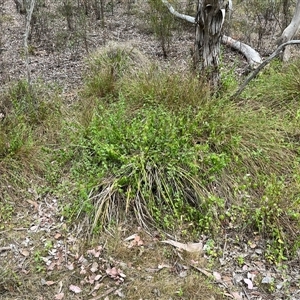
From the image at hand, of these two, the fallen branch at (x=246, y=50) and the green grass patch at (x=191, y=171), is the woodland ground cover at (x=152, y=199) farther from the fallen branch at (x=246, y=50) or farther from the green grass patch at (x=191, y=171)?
the fallen branch at (x=246, y=50)

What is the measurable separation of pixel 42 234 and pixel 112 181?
2.25ft

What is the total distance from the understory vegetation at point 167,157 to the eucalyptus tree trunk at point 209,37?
10.9 inches

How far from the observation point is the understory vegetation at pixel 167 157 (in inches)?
107

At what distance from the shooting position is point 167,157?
2.97 metres

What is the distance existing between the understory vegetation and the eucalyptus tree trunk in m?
0.28

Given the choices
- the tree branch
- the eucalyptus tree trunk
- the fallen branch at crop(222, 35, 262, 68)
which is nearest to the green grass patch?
the eucalyptus tree trunk

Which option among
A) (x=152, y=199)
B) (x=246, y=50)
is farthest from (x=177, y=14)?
(x=152, y=199)

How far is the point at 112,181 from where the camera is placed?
2.89 meters

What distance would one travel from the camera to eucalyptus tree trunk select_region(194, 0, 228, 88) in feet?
12.7

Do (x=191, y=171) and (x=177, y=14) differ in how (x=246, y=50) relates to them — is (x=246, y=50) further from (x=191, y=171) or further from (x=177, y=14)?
(x=191, y=171)

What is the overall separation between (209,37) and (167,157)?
1.85 metres

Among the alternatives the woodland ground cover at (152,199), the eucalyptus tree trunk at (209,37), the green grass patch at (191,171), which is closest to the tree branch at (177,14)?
the eucalyptus tree trunk at (209,37)

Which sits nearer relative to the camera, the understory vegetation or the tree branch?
the understory vegetation

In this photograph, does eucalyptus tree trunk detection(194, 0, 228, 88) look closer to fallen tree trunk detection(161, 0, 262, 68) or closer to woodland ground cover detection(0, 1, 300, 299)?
woodland ground cover detection(0, 1, 300, 299)
